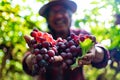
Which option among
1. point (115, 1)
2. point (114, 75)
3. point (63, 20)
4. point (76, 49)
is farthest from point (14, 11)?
point (76, 49)

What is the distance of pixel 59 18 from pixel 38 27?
1.29ft

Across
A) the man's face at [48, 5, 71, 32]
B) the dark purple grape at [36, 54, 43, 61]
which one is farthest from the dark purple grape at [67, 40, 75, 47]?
the man's face at [48, 5, 71, 32]

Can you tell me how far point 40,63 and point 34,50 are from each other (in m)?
0.04

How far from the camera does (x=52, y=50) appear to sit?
101 cm

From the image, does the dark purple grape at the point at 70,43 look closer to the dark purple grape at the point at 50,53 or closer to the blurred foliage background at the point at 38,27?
the dark purple grape at the point at 50,53

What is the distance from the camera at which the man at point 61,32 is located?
1.36 meters

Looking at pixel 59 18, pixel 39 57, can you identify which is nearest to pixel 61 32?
pixel 59 18

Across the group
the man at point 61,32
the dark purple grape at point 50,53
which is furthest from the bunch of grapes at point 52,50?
the man at point 61,32

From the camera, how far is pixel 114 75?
80.2 inches

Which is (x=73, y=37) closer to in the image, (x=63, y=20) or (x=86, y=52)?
(x=86, y=52)

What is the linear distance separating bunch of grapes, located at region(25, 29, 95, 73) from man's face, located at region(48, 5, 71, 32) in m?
0.39

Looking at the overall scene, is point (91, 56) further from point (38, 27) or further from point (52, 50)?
point (38, 27)

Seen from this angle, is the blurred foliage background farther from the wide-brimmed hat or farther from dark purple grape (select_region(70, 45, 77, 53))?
dark purple grape (select_region(70, 45, 77, 53))

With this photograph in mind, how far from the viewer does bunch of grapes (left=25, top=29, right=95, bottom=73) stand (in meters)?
1.00
